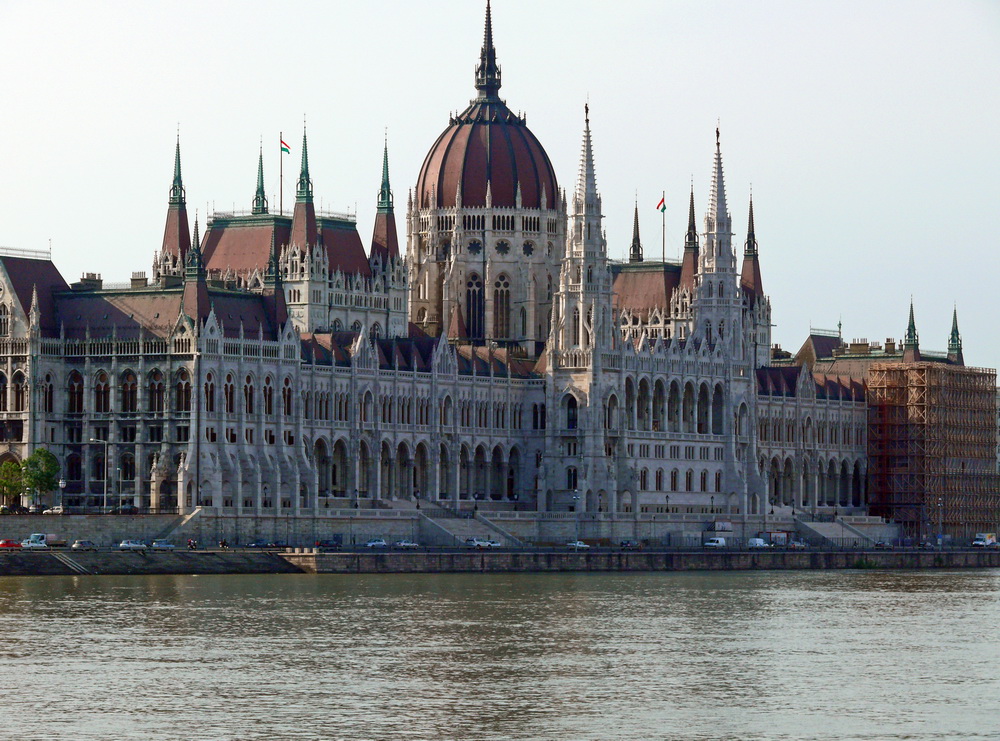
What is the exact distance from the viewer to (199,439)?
165 metres

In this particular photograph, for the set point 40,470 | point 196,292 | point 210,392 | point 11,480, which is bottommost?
point 11,480

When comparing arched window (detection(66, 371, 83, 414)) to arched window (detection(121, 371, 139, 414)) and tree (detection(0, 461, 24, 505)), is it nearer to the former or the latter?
arched window (detection(121, 371, 139, 414))

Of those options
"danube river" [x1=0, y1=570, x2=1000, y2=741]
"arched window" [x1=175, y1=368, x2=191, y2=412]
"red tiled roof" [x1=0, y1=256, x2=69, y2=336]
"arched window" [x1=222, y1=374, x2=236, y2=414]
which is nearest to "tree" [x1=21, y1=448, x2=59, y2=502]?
"arched window" [x1=175, y1=368, x2=191, y2=412]

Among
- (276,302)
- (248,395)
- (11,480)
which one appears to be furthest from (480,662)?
(276,302)

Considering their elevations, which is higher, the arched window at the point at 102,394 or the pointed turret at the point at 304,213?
the pointed turret at the point at 304,213

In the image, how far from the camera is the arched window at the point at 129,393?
552 ft

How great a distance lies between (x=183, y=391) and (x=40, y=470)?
1057 centimetres

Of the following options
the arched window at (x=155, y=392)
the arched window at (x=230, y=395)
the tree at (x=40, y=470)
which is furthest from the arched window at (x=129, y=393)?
the tree at (x=40, y=470)

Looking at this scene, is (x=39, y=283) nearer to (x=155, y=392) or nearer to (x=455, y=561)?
(x=155, y=392)

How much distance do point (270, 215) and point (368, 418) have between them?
24.1 meters

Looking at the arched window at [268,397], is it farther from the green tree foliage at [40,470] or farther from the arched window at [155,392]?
the green tree foliage at [40,470]

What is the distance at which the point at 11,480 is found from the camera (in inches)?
6353

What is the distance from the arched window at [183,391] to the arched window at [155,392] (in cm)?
123

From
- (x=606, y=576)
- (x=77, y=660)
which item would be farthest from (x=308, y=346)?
(x=77, y=660)
